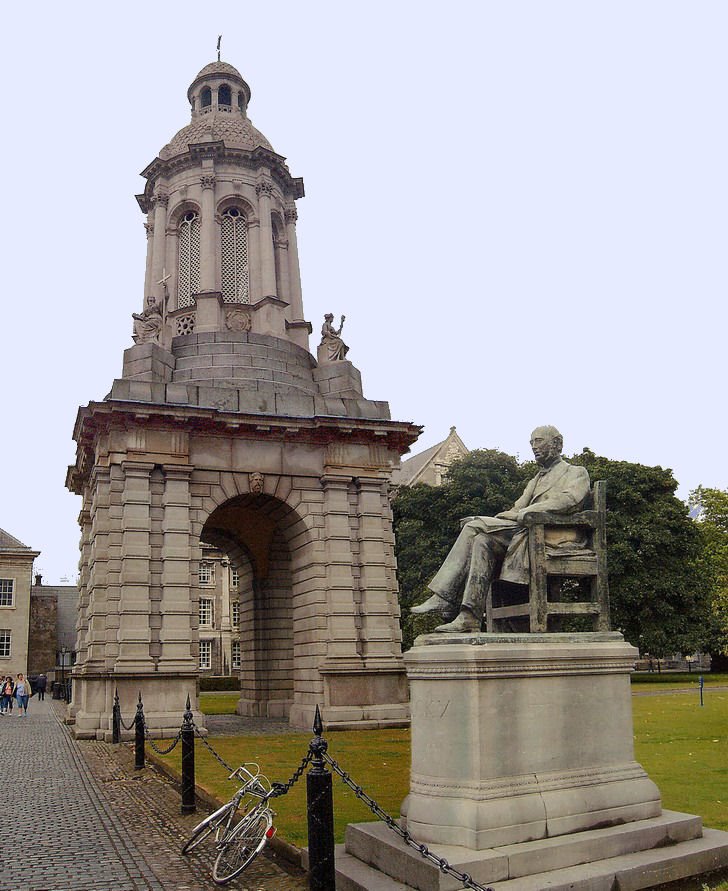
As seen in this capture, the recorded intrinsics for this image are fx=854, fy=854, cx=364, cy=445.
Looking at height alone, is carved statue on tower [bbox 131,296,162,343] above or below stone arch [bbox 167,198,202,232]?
below

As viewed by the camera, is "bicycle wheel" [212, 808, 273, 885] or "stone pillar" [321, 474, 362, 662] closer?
"bicycle wheel" [212, 808, 273, 885]

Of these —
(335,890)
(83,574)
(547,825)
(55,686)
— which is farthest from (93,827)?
(55,686)

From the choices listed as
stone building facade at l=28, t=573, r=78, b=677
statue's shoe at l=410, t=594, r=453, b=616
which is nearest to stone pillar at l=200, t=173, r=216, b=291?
statue's shoe at l=410, t=594, r=453, b=616

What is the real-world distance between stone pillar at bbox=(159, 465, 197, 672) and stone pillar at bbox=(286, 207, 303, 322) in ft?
27.9

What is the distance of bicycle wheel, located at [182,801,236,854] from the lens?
8.48 m

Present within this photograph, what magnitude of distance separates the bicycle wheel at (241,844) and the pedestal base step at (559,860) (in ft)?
2.53

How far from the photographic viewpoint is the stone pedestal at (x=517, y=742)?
23.4ft

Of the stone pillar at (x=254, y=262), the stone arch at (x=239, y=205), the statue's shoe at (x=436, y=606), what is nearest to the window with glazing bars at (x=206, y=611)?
the stone pillar at (x=254, y=262)

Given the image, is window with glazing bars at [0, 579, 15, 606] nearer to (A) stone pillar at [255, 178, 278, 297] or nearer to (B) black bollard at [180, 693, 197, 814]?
(A) stone pillar at [255, 178, 278, 297]

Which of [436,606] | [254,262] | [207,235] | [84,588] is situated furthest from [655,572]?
[436,606]

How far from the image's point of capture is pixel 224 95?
31562 millimetres

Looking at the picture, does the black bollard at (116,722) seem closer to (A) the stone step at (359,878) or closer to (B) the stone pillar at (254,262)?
(A) the stone step at (359,878)

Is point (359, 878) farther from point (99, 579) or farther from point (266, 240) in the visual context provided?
point (266, 240)

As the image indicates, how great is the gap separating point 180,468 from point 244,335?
17.3 feet
